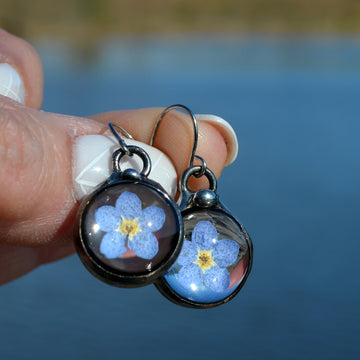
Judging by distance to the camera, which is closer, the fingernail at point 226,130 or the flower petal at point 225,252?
the flower petal at point 225,252

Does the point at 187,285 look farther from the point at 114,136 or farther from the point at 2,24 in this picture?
the point at 2,24

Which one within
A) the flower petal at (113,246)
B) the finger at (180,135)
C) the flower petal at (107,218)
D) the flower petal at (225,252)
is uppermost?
the finger at (180,135)

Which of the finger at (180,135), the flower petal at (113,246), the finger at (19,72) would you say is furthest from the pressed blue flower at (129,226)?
the finger at (19,72)

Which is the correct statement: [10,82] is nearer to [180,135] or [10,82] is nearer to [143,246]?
[180,135]

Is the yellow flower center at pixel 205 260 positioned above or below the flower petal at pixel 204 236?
below

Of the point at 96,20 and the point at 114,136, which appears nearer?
the point at 114,136

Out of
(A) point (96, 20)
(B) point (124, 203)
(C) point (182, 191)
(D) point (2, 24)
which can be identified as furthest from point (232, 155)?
(A) point (96, 20)

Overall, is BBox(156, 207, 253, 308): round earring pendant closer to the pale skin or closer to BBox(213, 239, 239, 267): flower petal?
BBox(213, 239, 239, 267): flower petal

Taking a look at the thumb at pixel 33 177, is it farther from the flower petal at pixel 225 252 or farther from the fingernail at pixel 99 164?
the flower petal at pixel 225 252

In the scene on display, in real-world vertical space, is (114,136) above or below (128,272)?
above
